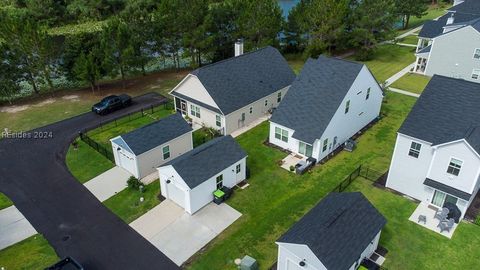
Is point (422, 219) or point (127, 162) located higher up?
point (127, 162)

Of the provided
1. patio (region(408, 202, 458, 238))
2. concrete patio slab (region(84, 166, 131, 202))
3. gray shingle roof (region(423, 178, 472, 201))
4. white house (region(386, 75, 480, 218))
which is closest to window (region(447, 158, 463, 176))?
white house (region(386, 75, 480, 218))

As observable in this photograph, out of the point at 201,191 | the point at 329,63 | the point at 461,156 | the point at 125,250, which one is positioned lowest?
the point at 125,250

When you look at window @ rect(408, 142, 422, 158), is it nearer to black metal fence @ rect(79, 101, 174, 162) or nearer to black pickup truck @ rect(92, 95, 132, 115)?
black metal fence @ rect(79, 101, 174, 162)

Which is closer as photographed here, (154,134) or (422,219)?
(422,219)

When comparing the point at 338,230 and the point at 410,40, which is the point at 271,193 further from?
the point at 410,40

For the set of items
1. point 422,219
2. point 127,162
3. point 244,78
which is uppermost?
point 244,78

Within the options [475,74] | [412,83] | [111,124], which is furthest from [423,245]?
[475,74]

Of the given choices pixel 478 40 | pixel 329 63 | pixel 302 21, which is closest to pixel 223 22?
pixel 302 21

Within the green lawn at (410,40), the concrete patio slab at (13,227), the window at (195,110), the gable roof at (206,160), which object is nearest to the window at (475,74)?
the green lawn at (410,40)

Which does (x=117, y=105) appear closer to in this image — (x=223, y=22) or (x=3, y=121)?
(x=3, y=121)
